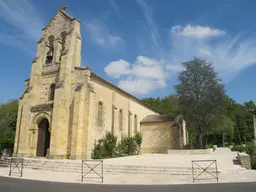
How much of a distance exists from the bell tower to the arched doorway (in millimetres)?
381

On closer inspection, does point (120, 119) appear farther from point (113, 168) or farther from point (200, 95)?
point (113, 168)

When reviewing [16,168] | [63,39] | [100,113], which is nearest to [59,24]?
[63,39]

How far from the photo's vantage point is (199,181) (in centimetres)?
1005

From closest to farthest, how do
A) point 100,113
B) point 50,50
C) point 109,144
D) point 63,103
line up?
point 63,103, point 109,144, point 100,113, point 50,50

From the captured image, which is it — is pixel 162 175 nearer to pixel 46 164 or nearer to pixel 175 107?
pixel 46 164

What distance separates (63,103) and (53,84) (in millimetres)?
3620

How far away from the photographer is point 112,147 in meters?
21.7

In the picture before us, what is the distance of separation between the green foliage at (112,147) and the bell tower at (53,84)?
10.7ft

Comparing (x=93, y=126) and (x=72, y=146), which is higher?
(x=93, y=126)

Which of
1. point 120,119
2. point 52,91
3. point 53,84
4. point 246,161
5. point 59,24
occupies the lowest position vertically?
point 246,161

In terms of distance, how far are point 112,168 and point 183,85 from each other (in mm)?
17881

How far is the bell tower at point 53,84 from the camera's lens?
19.6m

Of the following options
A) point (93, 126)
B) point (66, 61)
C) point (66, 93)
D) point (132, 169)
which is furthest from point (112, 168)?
point (66, 61)

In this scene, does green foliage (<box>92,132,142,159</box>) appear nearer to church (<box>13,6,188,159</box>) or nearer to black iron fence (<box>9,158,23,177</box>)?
church (<box>13,6,188,159</box>)
